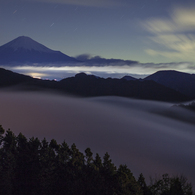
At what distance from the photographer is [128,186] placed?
36.5m

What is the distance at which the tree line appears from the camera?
122 feet

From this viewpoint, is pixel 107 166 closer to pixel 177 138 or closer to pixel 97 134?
pixel 97 134

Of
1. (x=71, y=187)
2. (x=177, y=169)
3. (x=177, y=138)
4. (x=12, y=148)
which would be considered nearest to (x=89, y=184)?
(x=71, y=187)

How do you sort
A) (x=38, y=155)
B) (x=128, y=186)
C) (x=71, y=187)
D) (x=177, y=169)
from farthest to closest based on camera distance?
(x=177, y=169) < (x=38, y=155) < (x=71, y=187) < (x=128, y=186)

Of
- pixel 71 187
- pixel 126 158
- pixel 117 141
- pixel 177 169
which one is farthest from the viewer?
pixel 117 141

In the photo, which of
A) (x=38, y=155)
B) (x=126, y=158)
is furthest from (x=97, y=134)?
(x=38, y=155)

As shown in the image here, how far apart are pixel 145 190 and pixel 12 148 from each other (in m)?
30.7

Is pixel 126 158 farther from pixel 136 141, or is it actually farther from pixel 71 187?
pixel 71 187

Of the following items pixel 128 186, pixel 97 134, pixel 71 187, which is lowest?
pixel 97 134

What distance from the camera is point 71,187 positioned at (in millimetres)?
38906

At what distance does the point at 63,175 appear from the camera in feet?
136

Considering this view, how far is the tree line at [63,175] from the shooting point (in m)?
37.3

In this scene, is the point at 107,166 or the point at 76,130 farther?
the point at 76,130

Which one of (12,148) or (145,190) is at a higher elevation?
(12,148)
